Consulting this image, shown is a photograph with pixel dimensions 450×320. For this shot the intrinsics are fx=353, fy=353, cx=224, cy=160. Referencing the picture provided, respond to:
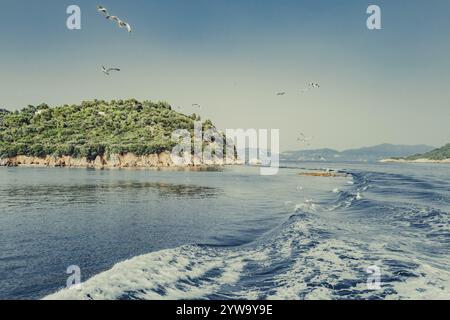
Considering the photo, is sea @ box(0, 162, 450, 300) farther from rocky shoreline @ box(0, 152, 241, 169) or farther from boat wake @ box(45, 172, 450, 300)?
rocky shoreline @ box(0, 152, 241, 169)

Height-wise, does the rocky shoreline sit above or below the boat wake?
above

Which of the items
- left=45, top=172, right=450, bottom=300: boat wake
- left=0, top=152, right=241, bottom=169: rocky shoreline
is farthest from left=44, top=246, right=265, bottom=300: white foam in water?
left=0, top=152, right=241, bottom=169: rocky shoreline

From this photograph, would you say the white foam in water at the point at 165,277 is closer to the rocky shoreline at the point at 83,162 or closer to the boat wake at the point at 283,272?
the boat wake at the point at 283,272

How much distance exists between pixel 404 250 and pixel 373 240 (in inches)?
113

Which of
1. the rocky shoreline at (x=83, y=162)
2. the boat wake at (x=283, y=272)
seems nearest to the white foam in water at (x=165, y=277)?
the boat wake at (x=283, y=272)

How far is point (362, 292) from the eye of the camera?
1387cm

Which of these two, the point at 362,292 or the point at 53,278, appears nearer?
the point at 362,292

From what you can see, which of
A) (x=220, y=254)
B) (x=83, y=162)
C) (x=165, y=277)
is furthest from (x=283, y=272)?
(x=83, y=162)

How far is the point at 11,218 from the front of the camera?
2950 centimetres

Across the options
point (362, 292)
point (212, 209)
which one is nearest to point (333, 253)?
point (362, 292)

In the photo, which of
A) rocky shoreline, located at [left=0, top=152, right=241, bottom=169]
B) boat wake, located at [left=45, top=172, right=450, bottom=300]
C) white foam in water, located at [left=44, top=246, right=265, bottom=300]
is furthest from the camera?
rocky shoreline, located at [left=0, top=152, right=241, bottom=169]
